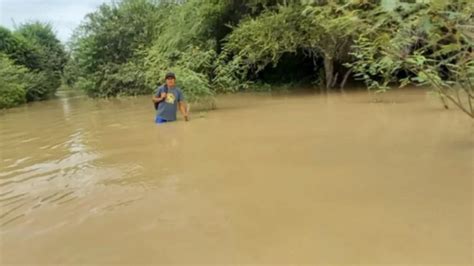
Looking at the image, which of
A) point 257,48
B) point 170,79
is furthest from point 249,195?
point 257,48

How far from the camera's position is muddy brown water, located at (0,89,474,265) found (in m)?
3.30

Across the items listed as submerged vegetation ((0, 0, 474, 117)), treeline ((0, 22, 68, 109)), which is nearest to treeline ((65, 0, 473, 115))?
submerged vegetation ((0, 0, 474, 117))

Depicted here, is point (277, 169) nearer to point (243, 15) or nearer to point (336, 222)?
point (336, 222)

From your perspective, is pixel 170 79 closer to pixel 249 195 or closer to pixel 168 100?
pixel 168 100

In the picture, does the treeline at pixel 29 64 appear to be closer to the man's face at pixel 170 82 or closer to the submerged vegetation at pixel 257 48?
the submerged vegetation at pixel 257 48

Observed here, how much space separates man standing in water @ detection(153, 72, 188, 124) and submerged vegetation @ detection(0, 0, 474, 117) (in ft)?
6.86

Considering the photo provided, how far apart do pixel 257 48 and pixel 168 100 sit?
286 inches

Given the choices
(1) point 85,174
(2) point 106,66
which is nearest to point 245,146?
(1) point 85,174

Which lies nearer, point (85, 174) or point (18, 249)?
point (18, 249)

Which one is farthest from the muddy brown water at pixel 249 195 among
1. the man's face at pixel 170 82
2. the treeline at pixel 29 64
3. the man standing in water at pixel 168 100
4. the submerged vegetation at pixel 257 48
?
the treeline at pixel 29 64

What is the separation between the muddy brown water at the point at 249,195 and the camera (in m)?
3.30

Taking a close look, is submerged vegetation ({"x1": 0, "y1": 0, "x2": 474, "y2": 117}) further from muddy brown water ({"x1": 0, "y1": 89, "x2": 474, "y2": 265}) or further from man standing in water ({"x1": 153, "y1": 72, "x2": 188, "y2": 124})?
man standing in water ({"x1": 153, "y1": 72, "x2": 188, "y2": 124})

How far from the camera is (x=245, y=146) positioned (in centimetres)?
703

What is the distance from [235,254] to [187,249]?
0.35 metres
